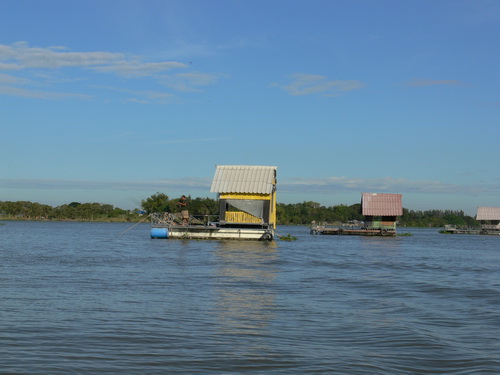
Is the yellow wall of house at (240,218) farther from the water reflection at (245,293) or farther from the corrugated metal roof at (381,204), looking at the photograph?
the corrugated metal roof at (381,204)

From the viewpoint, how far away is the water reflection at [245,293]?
11.4m

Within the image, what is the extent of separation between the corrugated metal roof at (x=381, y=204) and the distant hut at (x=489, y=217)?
26.6 meters

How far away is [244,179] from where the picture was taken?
44750mm

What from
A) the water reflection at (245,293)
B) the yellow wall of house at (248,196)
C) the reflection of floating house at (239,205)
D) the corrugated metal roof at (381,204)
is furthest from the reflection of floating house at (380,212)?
the water reflection at (245,293)

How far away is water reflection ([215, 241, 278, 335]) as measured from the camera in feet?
37.5

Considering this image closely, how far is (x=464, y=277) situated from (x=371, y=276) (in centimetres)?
351

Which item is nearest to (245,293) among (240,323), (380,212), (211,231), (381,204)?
(240,323)

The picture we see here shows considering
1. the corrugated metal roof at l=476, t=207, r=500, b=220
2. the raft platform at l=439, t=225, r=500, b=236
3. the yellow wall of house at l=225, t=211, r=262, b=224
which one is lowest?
the raft platform at l=439, t=225, r=500, b=236

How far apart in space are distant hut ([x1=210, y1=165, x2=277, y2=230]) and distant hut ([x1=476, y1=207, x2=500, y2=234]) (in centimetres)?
5684

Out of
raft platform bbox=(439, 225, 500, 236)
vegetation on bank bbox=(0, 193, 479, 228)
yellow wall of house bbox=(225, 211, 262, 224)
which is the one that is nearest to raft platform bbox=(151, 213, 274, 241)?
yellow wall of house bbox=(225, 211, 262, 224)

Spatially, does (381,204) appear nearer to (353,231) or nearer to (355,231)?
(355,231)

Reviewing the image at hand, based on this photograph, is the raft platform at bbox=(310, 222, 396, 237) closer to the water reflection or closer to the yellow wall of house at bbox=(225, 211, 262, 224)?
the yellow wall of house at bbox=(225, 211, 262, 224)

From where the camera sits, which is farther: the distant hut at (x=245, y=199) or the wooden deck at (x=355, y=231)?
the wooden deck at (x=355, y=231)

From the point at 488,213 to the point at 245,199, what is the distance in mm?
59181
